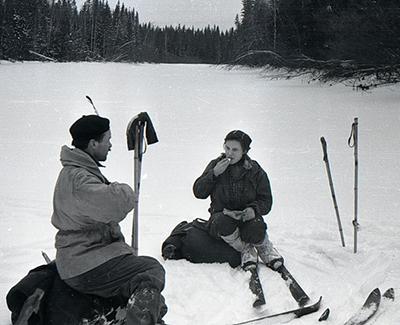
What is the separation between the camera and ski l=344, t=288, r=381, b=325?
12.5 feet

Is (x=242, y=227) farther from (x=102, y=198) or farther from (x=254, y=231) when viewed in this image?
(x=102, y=198)

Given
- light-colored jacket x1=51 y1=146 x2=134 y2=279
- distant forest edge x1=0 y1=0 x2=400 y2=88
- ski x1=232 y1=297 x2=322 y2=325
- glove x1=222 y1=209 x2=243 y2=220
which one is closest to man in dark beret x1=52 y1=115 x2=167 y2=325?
light-colored jacket x1=51 y1=146 x2=134 y2=279

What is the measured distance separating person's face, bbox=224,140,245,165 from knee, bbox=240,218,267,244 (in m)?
0.61

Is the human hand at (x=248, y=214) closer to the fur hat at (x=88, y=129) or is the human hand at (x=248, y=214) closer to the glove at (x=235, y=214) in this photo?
the glove at (x=235, y=214)

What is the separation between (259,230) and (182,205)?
2688mm

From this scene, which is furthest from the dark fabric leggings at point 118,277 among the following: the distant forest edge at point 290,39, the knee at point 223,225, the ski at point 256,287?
the distant forest edge at point 290,39

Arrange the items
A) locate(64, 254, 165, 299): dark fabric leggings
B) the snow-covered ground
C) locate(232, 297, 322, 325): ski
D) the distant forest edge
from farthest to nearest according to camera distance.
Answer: the distant forest edge → the snow-covered ground → locate(232, 297, 322, 325): ski → locate(64, 254, 165, 299): dark fabric leggings

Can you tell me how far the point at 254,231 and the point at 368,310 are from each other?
4.15 ft

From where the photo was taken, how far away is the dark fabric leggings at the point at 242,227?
191 inches

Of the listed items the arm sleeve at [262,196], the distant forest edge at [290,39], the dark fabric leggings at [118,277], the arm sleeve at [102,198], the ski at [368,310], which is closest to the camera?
the arm sleeve at [102,198]

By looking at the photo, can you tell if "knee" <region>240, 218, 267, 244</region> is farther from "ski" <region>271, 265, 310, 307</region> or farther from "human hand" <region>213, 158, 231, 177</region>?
"human hand" <region>213, 158, 231, 177</region>

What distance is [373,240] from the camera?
5805 mm

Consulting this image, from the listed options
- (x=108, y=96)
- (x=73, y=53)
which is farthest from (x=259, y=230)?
(x=73, y=53)

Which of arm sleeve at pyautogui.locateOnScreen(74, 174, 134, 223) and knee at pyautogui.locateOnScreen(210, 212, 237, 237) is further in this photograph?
knee at pyautogui.locateOnScreen(210, 212, 237, 237)
